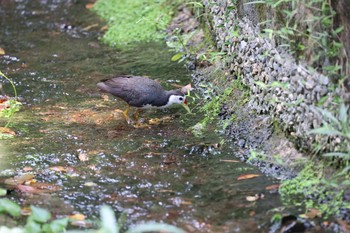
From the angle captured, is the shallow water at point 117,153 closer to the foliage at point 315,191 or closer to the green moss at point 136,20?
the foliage at point 315,191

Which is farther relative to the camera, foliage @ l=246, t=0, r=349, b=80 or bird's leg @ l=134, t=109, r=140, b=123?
bird's leg @ l=134, t=109, r=140, b=123

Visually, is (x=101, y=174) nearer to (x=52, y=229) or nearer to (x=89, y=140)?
(x=89, y=140)

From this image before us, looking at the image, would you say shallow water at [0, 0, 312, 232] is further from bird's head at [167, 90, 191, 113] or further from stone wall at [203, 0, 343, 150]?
stone wall at [203, 0, 343, 150]

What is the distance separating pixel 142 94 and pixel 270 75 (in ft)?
5.65

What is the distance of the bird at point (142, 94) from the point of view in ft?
25.7

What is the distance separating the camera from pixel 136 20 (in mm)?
11867

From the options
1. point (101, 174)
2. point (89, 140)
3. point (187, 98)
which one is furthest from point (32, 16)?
point (101, 174)

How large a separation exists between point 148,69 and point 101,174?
363 centimetres

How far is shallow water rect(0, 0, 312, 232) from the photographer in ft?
18.2

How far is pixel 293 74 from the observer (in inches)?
245

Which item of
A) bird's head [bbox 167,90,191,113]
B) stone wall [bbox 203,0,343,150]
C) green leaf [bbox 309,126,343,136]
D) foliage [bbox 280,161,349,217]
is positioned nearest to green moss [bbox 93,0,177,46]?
stone wall [bbox 203,0,343,150]

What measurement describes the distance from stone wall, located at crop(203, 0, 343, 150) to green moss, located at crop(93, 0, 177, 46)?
251 centimetres

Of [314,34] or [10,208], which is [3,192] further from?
[314,34]

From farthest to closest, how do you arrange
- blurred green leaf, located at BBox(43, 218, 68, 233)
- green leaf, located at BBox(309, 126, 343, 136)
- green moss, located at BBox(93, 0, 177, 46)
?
1. green moss, located at BBox(93, 0, 177, 46)
2. green leaf, located at BBox(309, 126, 343, 136)
3. blurred green leaf, located at BBox(43, 218, 68, 233)
